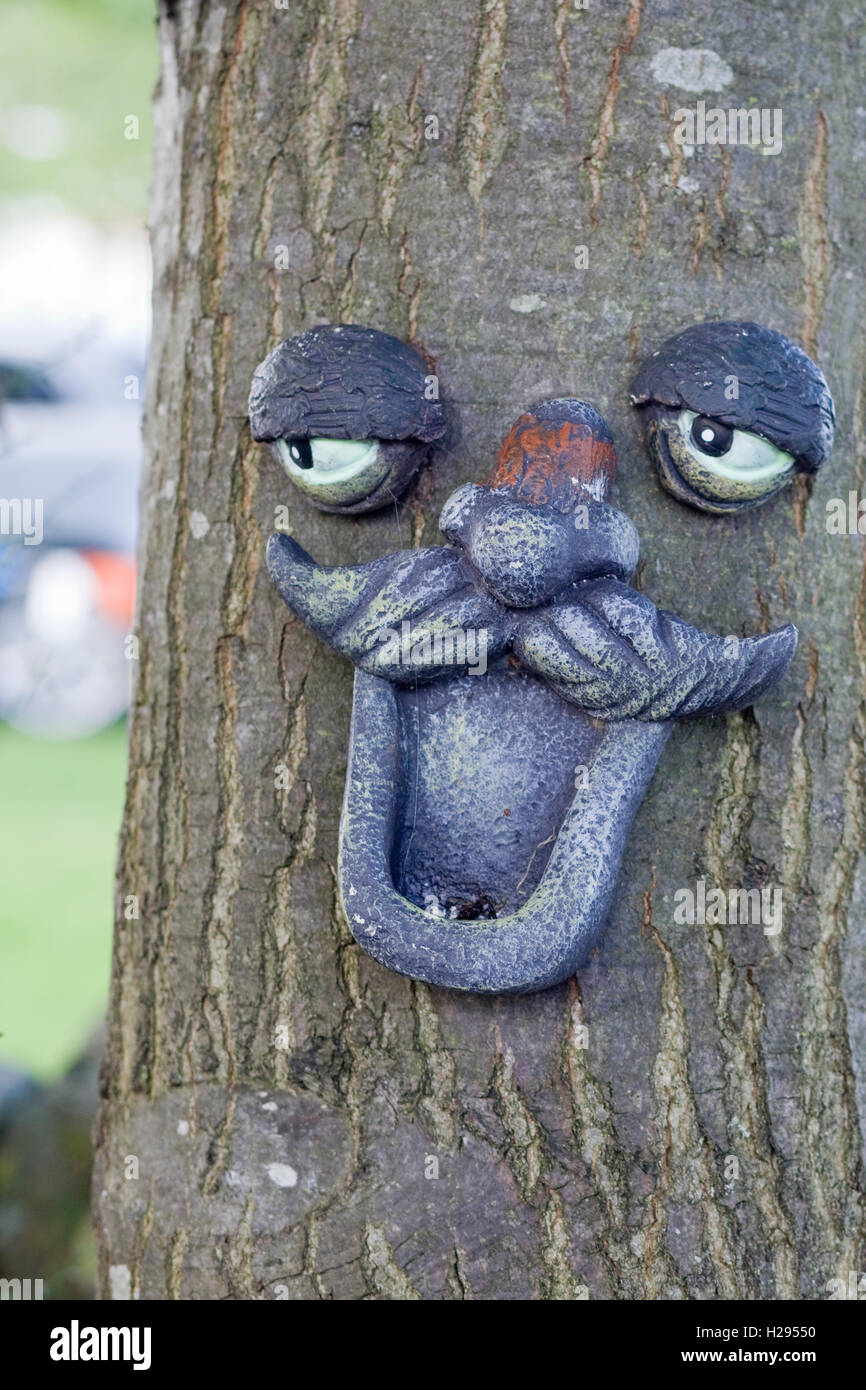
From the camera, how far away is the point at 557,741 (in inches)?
55.6

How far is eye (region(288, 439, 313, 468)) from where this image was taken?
4.71ft

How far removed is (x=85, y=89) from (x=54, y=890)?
478cm

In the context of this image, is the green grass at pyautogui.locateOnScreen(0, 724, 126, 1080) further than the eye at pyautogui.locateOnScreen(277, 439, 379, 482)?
Yes

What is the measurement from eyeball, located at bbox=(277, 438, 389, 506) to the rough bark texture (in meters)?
0.06

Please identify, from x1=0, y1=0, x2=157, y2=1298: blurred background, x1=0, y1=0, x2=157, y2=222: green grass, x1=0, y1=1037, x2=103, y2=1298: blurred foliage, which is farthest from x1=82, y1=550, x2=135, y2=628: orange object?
x1=0, y1=1037, x2=103, y2=1298: blurred foliage

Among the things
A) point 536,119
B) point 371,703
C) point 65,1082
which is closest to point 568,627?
point 371,703

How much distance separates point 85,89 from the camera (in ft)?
23.2

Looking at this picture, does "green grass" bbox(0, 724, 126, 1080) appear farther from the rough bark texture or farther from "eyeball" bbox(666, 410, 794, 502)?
"eyeball" bbox(666, 410, 794, 502)

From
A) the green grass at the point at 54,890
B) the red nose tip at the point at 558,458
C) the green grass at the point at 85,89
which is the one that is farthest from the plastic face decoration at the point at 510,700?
the green grass at the point at 85,89

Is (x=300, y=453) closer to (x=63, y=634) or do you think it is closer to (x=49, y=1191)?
(x=49, y=1191)

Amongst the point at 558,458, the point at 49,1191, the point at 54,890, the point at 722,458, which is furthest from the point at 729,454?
the point at 54,890

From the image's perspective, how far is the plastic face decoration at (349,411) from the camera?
140 cm

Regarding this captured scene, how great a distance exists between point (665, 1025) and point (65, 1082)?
9.20 feet
